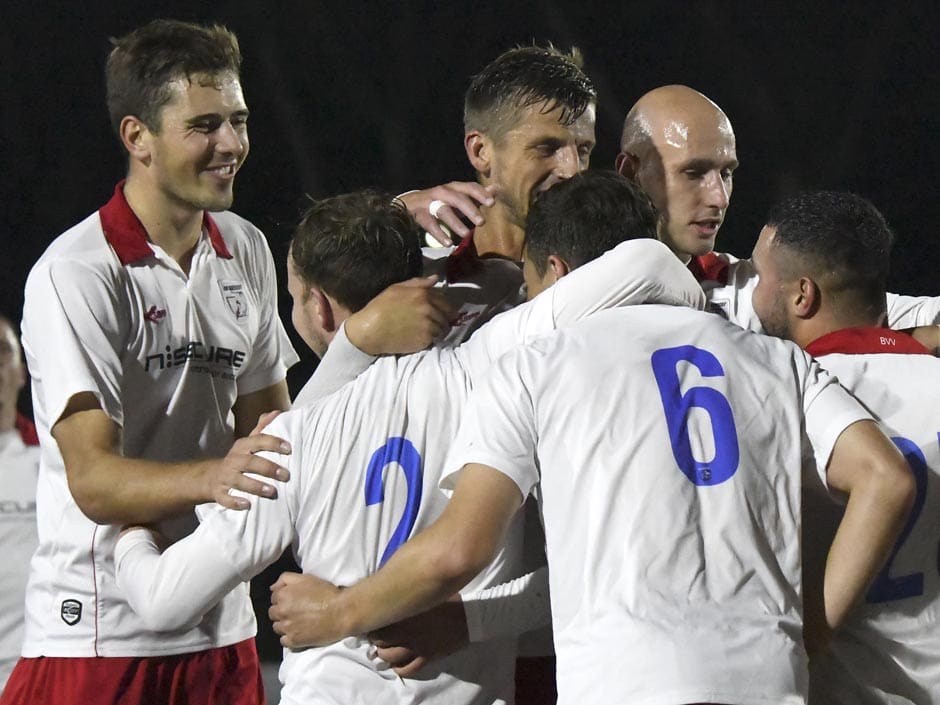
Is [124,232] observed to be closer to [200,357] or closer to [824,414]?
[200,357]

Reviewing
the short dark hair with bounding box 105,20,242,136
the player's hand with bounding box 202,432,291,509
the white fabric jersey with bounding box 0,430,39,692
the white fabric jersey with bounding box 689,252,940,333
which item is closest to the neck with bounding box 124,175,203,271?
the short dark hair with bounding box 105,20,242,136

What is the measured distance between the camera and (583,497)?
5.59 feet

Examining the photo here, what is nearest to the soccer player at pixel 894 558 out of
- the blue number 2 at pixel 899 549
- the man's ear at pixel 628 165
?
the blue number 2 at pixel 899 549

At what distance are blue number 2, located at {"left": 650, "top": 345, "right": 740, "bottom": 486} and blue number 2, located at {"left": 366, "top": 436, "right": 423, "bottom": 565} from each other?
1.25ft

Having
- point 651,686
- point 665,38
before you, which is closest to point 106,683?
point 651,686

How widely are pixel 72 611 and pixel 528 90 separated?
130 centimetres

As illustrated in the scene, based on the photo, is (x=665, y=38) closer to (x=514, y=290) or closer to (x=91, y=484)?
(x=514, y=290)

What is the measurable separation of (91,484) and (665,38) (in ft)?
11.6

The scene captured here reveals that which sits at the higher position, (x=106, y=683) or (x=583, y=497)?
(x=583, y=497)

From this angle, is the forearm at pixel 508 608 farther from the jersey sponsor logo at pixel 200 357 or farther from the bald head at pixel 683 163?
the bald head at pixel 683 163

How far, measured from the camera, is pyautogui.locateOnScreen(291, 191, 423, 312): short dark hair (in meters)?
2.03

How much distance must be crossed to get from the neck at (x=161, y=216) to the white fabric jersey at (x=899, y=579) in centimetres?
122

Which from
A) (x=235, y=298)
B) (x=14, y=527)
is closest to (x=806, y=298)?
(x=235, y=298)

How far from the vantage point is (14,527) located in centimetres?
362
